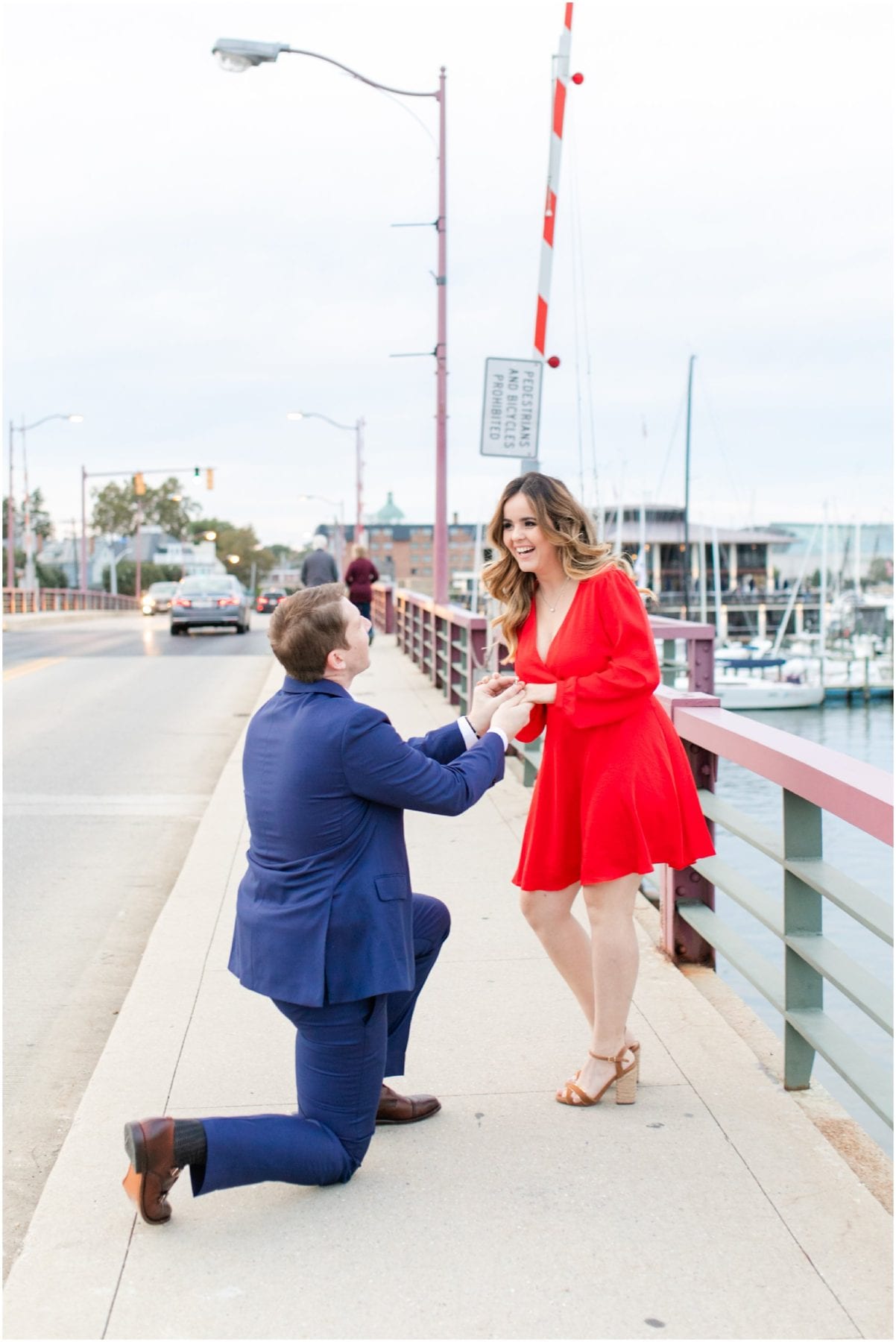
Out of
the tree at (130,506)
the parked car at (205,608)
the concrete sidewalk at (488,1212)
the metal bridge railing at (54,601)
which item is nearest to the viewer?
the concrete sidewalk at (488,1212)

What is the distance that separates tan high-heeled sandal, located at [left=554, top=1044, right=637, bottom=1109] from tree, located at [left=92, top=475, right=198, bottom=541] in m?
123

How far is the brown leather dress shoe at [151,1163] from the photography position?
9.91 feet

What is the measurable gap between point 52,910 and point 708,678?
3.83m

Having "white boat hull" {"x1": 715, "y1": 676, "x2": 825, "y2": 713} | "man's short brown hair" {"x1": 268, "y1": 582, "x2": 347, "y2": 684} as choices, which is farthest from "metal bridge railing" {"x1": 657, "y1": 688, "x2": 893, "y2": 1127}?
"white boat hull" {"x1": 715, "y1": 676, "x2": 825, "y2": 713}

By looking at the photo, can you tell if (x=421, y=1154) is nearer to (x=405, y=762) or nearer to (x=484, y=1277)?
(x=484, y=1277)

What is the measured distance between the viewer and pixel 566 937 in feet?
13.0

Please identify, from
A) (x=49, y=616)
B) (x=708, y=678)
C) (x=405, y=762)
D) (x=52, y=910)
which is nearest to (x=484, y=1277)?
(x=405, y=762)

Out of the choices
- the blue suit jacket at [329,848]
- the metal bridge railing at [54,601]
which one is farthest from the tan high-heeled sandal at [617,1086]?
the metal bridge railing at [54,601]

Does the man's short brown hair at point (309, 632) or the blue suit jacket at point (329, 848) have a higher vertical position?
the man's short brown hair at point (309, 632)

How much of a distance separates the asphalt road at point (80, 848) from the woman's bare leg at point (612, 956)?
164cm

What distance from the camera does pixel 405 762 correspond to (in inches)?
128

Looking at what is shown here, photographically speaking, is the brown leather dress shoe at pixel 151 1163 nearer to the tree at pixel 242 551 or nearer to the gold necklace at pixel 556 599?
the gold necklace at pixel 556 599

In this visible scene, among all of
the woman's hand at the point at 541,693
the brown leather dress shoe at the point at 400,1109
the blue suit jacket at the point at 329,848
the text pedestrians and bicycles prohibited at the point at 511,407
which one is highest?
the text pedestrians and bicycles prohibited at the point at 511,407

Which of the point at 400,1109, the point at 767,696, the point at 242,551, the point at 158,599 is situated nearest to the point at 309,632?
the point at 400,1109
